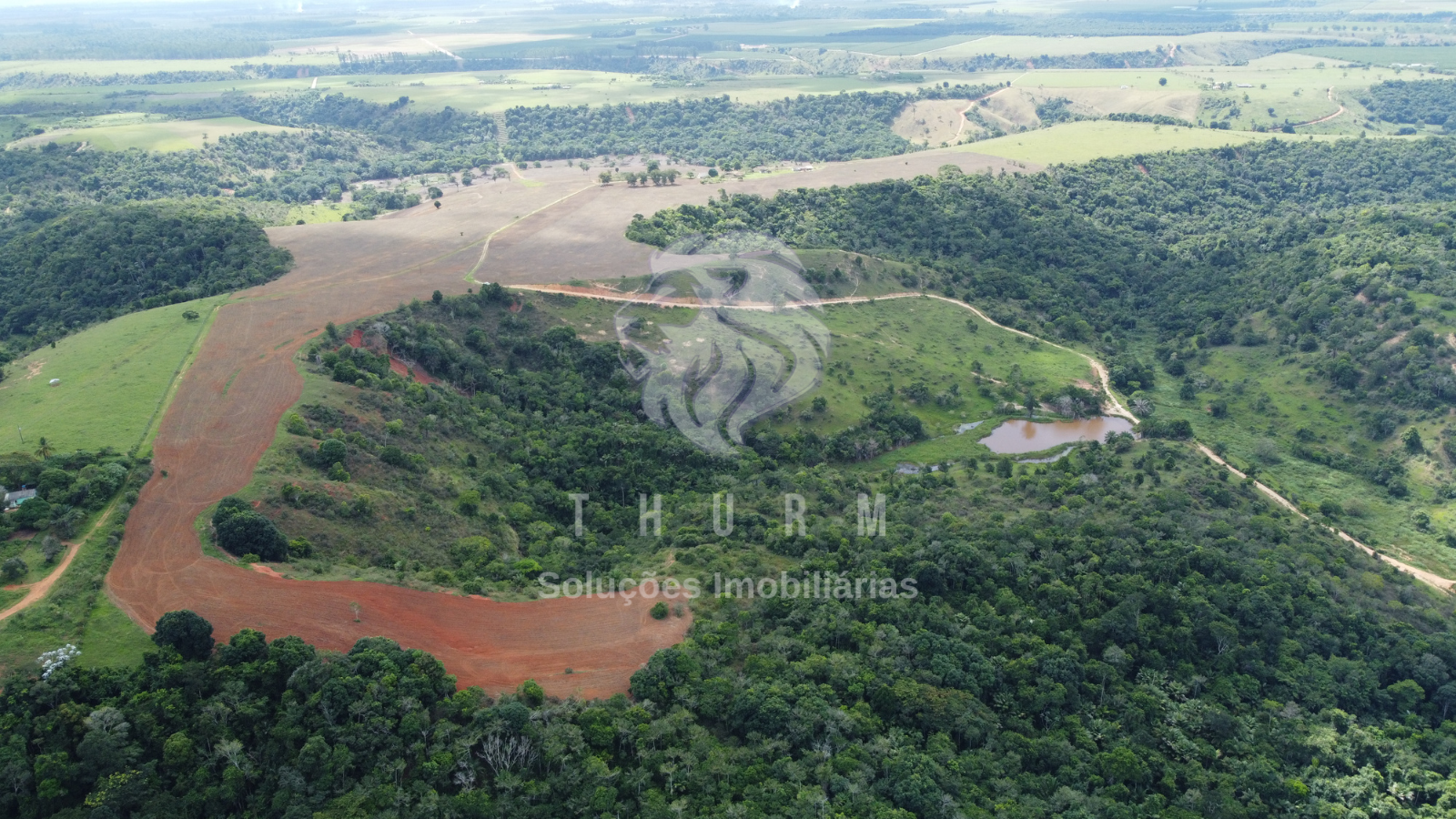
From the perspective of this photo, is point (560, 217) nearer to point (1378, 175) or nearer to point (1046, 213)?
point (1046, 213)

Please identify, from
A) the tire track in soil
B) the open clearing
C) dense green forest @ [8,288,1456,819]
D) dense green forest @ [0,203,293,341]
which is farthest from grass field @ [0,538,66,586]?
the open clearing

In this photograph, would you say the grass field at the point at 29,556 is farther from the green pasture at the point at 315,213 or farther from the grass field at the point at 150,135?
the grass field at the point at 150,135

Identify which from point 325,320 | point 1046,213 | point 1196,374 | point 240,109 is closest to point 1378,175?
point 1046,213

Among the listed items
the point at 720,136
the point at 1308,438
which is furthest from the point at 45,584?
the point at 720,136

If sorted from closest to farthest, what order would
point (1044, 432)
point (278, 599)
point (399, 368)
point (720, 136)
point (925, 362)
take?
point (278, 599) < point (399, 368) < point (1044, 432) < point (925, 362) < point (720, 136)

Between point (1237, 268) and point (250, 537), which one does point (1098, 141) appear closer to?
point (1237, 268)
